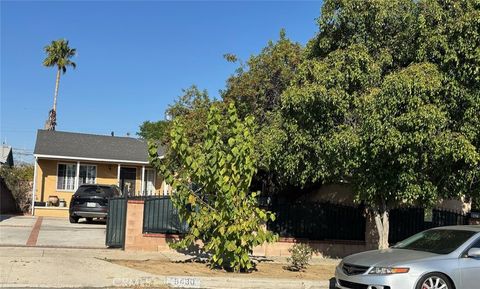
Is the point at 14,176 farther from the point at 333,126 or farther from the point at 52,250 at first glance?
the point at 333,126

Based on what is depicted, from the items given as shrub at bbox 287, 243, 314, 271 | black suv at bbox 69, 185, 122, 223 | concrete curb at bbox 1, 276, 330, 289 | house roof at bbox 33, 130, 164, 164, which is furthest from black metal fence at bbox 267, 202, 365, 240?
house roof at bbox 33, 130, 164, 164

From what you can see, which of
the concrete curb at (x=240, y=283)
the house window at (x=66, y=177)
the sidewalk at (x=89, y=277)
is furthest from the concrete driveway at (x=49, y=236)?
the house window at (x=66, y=177)

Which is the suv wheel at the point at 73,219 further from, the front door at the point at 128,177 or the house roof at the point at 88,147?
the front door at the point at 128,177

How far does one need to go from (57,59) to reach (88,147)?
1810 centimetres

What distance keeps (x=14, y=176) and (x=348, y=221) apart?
18.1 meters

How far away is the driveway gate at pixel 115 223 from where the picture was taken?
13.6 m

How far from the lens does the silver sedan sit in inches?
334

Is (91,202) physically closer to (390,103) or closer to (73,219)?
(73,219)

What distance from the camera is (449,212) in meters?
16.8

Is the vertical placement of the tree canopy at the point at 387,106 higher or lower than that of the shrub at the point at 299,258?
higher

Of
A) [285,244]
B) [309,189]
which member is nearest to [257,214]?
[285,244]

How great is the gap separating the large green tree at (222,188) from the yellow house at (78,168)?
1522cm

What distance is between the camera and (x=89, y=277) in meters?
10.0

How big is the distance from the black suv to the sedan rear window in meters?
13.2
